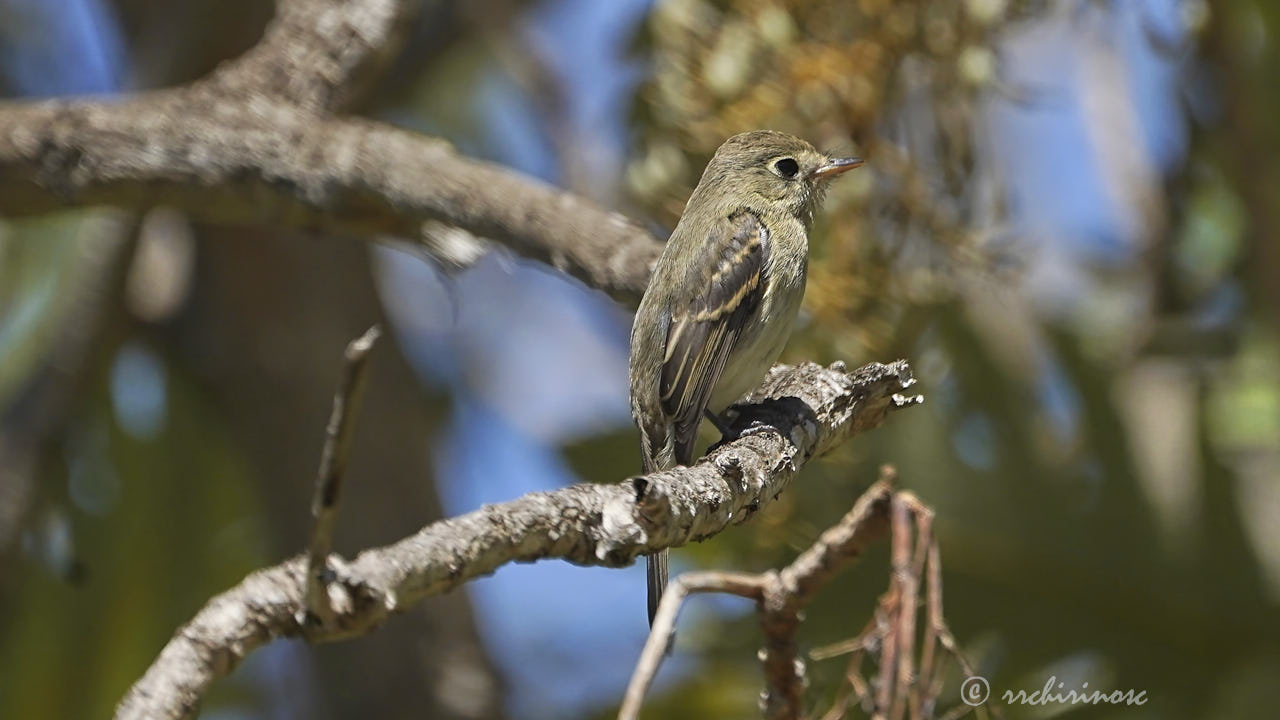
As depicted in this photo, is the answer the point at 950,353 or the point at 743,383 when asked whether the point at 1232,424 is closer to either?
the point at 950,353

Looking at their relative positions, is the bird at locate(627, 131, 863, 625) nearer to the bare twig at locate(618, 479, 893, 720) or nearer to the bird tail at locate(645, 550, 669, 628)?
the bird tail at locate(645, 550, 669, 628)

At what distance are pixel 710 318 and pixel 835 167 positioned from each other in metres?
0.54

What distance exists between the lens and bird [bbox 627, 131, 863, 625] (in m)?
3.71

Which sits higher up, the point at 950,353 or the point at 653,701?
the point at 950,353

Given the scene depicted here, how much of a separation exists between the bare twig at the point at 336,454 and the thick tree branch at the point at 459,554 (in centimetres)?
6

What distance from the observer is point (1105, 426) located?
4.77 meters

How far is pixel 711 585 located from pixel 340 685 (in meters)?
3.31

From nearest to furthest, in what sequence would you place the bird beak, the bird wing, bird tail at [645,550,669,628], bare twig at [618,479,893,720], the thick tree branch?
the thick tree branch < bare twig at [618,479,893,720] < bird tail at [645,550,669,628] < the bird wing < the bird beak

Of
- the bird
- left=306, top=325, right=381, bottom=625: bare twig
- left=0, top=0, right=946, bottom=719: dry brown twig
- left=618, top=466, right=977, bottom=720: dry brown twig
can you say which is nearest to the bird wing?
the bird

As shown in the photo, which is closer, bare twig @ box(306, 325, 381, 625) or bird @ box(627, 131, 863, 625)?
bare twig @ box(306, 325, 381, 625)

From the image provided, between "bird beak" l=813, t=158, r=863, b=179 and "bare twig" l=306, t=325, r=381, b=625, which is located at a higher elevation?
"bird beak" l=813, t=158, r=863, b=179

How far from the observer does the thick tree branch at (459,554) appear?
1.73 metres

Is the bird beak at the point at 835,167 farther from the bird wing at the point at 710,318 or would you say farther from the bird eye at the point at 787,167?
the bird wing at the point at 710,318

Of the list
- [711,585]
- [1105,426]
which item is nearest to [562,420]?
[1105,426]
